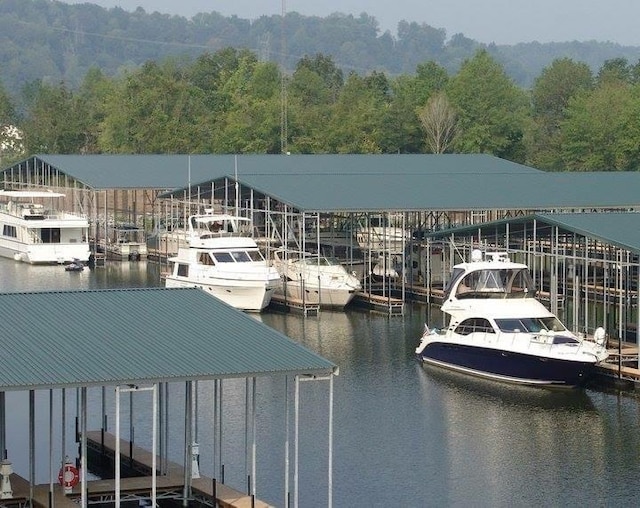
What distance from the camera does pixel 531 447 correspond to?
37562 millimetres

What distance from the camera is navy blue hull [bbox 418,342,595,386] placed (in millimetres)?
43625

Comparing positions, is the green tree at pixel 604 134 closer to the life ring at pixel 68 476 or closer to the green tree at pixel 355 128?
the green tree at pixel 355 128

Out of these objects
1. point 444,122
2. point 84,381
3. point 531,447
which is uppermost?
point 444,122

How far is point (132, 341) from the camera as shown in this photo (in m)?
29.1

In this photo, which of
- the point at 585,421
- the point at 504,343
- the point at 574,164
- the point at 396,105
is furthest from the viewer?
the point at 396,105

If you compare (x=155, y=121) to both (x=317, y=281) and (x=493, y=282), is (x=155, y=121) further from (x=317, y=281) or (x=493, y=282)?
(x=493, y=282)

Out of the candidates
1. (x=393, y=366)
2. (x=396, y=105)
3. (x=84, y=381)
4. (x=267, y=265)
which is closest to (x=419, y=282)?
(x=267, y=265)

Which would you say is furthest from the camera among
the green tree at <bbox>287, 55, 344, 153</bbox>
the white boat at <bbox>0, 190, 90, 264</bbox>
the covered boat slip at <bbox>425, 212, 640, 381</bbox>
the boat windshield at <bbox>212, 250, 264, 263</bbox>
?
the green tree at <bbox>287, 55, 344, 153</bbox>

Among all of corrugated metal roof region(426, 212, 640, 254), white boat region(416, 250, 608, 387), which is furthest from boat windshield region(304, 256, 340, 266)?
white boat region(416, 250, 608, 387)

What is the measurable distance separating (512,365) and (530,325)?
138cm

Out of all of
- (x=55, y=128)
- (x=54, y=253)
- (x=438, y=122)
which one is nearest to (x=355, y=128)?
(x=438, y=122)

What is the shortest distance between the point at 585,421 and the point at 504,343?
496cm

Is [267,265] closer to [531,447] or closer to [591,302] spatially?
[591,302]

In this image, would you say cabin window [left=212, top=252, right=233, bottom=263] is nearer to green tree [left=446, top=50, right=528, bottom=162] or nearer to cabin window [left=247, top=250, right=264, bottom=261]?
cabin window [left=247, top=250, right=264, bottom=261]
